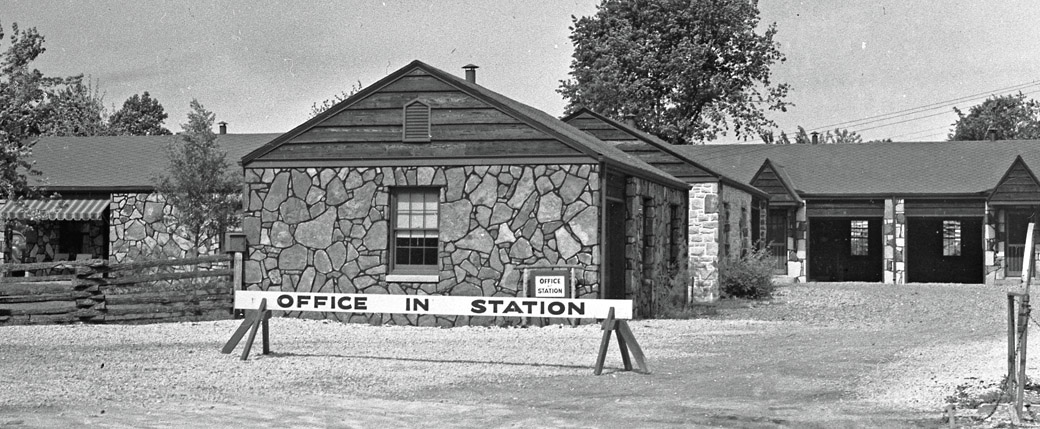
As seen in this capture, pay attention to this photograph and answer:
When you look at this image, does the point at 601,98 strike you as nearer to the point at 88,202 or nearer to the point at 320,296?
the point at 88,202

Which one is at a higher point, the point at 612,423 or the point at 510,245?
the point at 510,245

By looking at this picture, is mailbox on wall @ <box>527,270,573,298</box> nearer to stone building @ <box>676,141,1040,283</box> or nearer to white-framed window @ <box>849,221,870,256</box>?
stone building @ <box>676,141,1040,283</box>

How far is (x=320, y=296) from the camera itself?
14055mm

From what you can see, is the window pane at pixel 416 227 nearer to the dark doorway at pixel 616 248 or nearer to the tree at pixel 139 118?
the dark doorway at pixel 616 248

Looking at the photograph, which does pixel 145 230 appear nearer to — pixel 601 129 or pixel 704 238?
pixel 601 129

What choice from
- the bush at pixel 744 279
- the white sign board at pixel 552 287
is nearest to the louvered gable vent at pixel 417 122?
the white sign board at pixel 552 287

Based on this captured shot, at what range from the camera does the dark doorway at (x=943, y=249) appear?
39469 mm

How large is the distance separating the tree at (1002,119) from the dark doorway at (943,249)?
28935mm

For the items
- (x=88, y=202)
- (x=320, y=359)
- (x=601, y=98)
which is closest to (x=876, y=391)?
(x=320, y=359)

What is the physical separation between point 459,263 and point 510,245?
875mm

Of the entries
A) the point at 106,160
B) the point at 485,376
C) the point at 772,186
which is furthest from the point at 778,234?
the point at 485,376

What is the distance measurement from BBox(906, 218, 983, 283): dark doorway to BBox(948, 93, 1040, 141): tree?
28.9 meters

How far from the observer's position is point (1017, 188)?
118ft

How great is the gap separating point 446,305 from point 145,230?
19.7 meters
